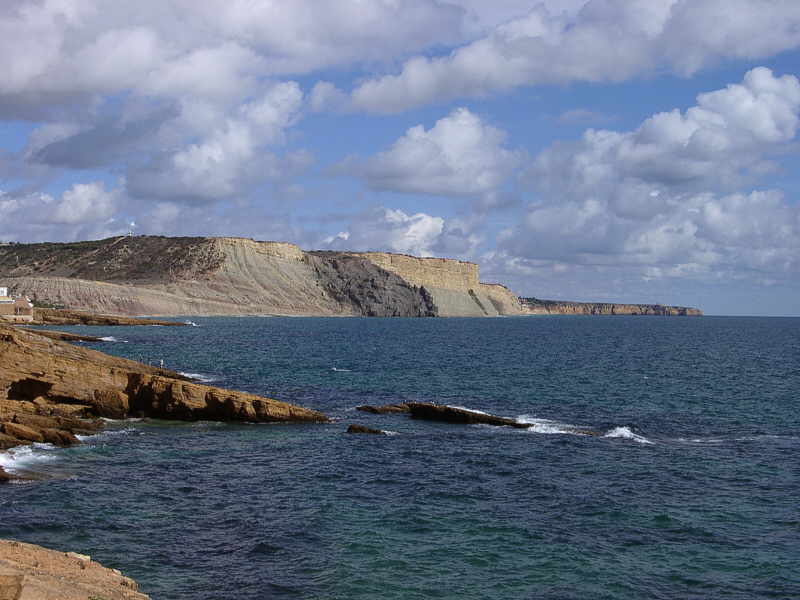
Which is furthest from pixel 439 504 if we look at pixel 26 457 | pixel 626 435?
pixel 626 435

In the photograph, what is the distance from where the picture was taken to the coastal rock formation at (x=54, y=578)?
472 inches

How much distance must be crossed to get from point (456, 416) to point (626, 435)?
8.26m

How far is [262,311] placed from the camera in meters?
183

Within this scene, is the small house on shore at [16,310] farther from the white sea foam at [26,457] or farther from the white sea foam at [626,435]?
the white sea foam at [626,435]

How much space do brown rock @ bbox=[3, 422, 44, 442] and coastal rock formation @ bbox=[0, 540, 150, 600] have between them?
48.6 feet

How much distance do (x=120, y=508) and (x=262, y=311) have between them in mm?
163262

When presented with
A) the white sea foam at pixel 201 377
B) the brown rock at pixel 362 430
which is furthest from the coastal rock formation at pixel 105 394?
the white sea foam at pixel 201 377

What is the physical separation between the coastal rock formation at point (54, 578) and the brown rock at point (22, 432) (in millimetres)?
14806

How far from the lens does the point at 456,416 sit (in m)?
38.7

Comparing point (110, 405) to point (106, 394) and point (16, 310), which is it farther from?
point (16, 310)

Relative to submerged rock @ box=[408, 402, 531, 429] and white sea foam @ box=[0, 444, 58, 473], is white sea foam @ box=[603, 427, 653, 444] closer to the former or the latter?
submerged rock @ box=[408, 402, 531, 429]

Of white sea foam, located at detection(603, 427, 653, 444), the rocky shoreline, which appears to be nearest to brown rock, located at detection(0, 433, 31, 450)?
the rocky shoreline

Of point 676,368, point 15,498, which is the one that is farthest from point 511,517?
point 676,368

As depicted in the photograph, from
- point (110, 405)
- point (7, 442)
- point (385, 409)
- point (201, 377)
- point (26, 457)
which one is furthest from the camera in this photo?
point (201, 377)
